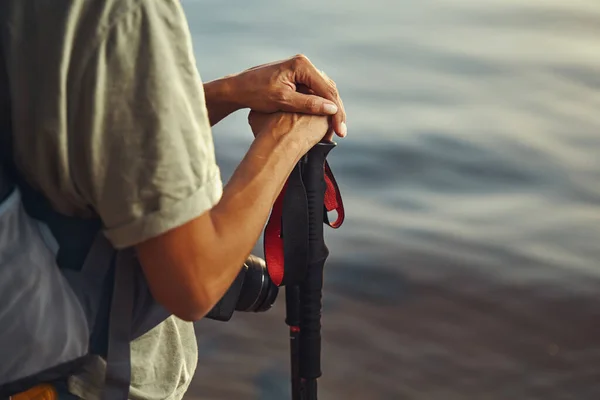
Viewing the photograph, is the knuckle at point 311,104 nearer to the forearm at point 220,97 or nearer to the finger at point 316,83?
the finger at point 316,83

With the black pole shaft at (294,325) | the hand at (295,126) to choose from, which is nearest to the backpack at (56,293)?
the hand at (295,126)

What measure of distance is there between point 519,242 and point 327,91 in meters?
1.89

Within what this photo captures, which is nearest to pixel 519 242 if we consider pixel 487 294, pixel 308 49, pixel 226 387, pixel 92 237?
pixel 487 294

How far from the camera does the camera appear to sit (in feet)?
4.45

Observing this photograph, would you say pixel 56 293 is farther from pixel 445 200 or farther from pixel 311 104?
pixel 445 200

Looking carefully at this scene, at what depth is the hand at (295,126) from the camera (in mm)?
1188

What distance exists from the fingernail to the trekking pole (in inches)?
2.6

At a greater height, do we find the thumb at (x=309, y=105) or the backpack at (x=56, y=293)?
the thumb at (x=309, y=105)

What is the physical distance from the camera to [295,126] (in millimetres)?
1205

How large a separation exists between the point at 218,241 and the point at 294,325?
47 centimetres

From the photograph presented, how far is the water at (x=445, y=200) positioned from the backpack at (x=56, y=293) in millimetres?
1396

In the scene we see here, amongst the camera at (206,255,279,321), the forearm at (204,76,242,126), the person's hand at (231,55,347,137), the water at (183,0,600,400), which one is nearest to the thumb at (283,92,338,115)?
the person's hand at (231,55,347,137)

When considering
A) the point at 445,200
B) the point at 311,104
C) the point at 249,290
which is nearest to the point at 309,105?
the point at 311,104

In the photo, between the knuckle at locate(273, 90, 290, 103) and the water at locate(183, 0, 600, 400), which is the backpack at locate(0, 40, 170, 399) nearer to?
the knuckle at locate(273, 90, 290, 103)
